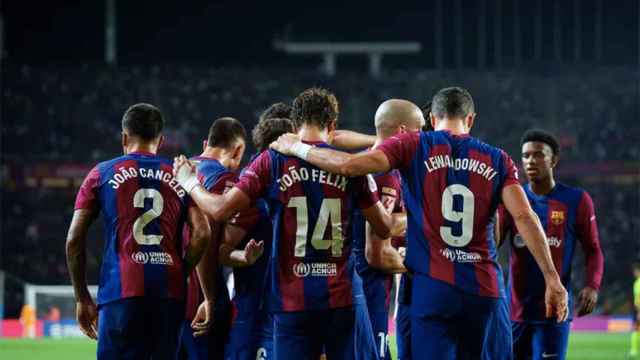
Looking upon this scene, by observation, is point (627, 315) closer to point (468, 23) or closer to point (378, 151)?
point (468, 23)

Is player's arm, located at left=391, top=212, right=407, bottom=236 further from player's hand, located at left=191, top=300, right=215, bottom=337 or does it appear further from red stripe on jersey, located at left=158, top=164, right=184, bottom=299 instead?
red stripe on jersey, located at left=158, top=164, right=184, bottom=299

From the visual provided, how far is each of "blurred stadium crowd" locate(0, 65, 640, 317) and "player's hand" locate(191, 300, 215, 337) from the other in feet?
87.2

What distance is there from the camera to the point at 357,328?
21.5 ft

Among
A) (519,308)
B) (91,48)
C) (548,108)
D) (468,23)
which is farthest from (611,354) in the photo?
(91,48)

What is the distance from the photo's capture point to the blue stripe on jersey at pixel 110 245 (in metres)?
6.75

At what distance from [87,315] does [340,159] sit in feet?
6.20

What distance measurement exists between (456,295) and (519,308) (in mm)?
2725

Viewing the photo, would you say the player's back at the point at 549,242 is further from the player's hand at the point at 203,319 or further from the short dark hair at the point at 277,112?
the player's hand at the point at 203,319

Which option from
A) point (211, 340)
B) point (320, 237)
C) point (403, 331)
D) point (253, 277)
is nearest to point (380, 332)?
point (403, 331)

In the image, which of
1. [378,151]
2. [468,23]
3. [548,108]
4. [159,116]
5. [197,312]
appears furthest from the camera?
→ [468,23]

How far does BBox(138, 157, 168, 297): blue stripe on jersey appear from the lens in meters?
6.76

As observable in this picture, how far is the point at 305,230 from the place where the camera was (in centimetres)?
643

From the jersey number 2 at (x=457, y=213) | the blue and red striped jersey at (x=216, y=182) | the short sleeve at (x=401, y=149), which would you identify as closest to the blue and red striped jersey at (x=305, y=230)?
the short sleeve at (x=401, y=149)

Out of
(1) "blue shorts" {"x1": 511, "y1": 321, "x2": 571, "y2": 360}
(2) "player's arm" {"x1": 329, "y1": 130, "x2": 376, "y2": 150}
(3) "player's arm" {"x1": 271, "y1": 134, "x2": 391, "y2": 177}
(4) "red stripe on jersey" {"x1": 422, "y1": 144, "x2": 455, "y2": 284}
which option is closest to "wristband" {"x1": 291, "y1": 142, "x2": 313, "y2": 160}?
(3) "player's arm" {"x1": 271, "y1": 134, "x2": 391, "y2": 177}
